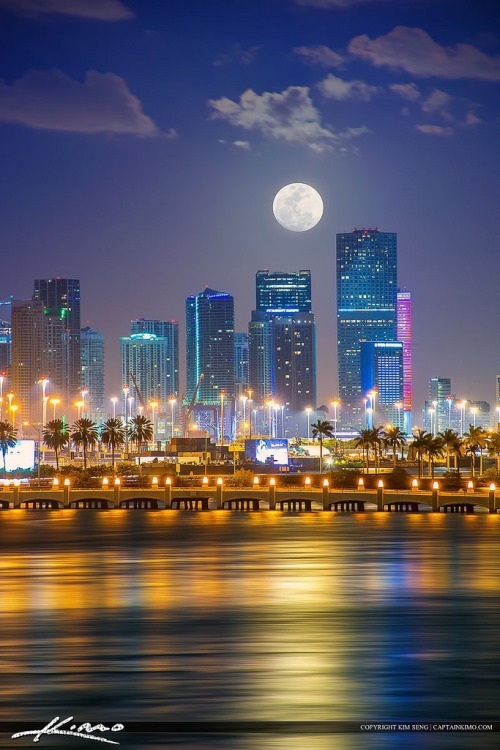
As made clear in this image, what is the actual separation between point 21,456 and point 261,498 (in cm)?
5036

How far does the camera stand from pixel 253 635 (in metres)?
40.7

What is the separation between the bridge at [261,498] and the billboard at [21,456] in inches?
899

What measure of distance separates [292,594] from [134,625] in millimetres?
10764

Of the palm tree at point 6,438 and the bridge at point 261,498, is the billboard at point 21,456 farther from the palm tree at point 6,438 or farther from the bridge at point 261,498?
Answer: the bridge at point 261,498

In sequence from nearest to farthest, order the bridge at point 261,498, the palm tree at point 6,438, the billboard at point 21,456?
1. the bridge at point 261,498
2. the billboard at point 21,456
3. the palm tree at point 6,438

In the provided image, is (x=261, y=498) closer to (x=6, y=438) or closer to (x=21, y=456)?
(x=21, y=456)

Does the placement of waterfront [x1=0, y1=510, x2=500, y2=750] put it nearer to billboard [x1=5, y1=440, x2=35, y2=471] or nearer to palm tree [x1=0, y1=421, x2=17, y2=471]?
billboard [x1=5, y1=440, x2=35, y2=471]

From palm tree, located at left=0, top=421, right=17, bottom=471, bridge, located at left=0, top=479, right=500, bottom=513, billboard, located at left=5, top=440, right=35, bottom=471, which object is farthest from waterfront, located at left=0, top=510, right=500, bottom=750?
palm tree, located at left=0, top=421, right=17, bottom=471

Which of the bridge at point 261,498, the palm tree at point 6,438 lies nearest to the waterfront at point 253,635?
the bridge at point 261,498

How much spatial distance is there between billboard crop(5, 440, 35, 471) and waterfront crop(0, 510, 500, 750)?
3209 inches

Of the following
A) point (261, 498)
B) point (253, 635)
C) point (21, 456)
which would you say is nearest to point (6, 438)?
point (21, 456)

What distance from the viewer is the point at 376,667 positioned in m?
34.5

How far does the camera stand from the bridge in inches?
4660

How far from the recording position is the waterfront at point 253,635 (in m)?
28.8
